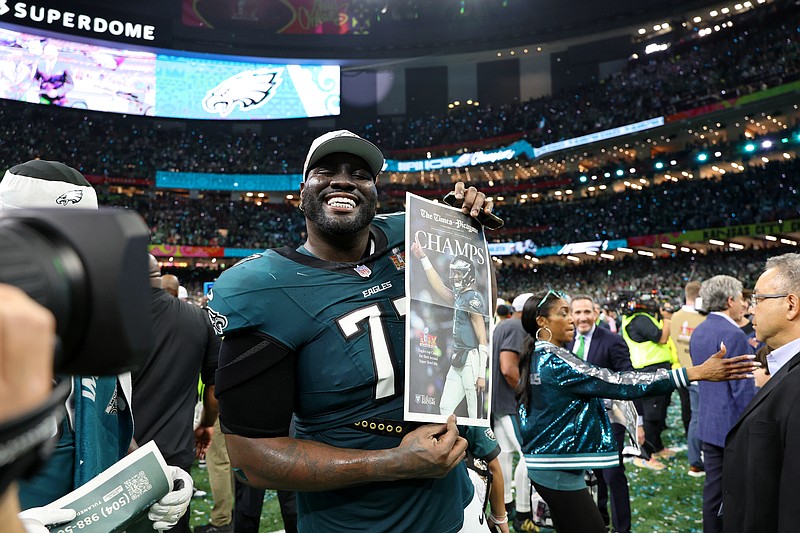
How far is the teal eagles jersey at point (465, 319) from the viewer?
2.03 meters

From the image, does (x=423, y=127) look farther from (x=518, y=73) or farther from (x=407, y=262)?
(x=407, y=262)

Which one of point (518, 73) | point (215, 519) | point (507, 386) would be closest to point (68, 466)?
point (215, 519)

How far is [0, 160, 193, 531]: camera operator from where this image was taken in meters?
1.87

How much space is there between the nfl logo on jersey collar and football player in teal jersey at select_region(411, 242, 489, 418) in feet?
0.59

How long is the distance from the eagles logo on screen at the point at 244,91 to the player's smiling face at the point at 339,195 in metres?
39.9

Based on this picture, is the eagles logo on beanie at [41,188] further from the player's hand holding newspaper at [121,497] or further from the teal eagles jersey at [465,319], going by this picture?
the teal eagles jersey at [465,319]

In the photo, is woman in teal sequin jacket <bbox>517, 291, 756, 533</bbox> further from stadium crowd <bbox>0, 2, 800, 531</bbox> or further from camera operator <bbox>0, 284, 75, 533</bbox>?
stadium crowd <bbox>0, 2, 800, 531</bbox>

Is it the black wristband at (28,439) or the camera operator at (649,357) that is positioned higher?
the black wristband at (28,439)

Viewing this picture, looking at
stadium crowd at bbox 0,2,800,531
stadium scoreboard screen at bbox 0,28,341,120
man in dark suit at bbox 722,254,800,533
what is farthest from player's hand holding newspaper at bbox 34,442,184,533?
stadium scoreboard screen at bbox 0,28,341,120

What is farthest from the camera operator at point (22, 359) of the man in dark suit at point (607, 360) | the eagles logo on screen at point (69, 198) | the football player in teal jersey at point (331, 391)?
the man in dark suit at point (607, 360)

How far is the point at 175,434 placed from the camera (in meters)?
3.59

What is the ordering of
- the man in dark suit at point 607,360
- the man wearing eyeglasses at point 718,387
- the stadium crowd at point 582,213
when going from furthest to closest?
the stadium crowd at point 582,213
the man in dark suit at point 607,360
the man wearing eyeglasses at point 718,387

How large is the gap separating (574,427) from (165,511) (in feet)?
9.17

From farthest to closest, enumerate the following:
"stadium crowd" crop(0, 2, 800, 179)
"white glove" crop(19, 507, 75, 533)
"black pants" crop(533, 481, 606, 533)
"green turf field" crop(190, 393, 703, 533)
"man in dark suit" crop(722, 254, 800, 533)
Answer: "stadium crowd" crop(0, 2, 800, 179)
"green turf field" crop(190, 393, 703, 533)
"black pants" crop(533, 481, 606, 533)
"man in dark suit" crop(722, 254, 800, 533)
"white glove" crop(19, 507, 75, 533)
